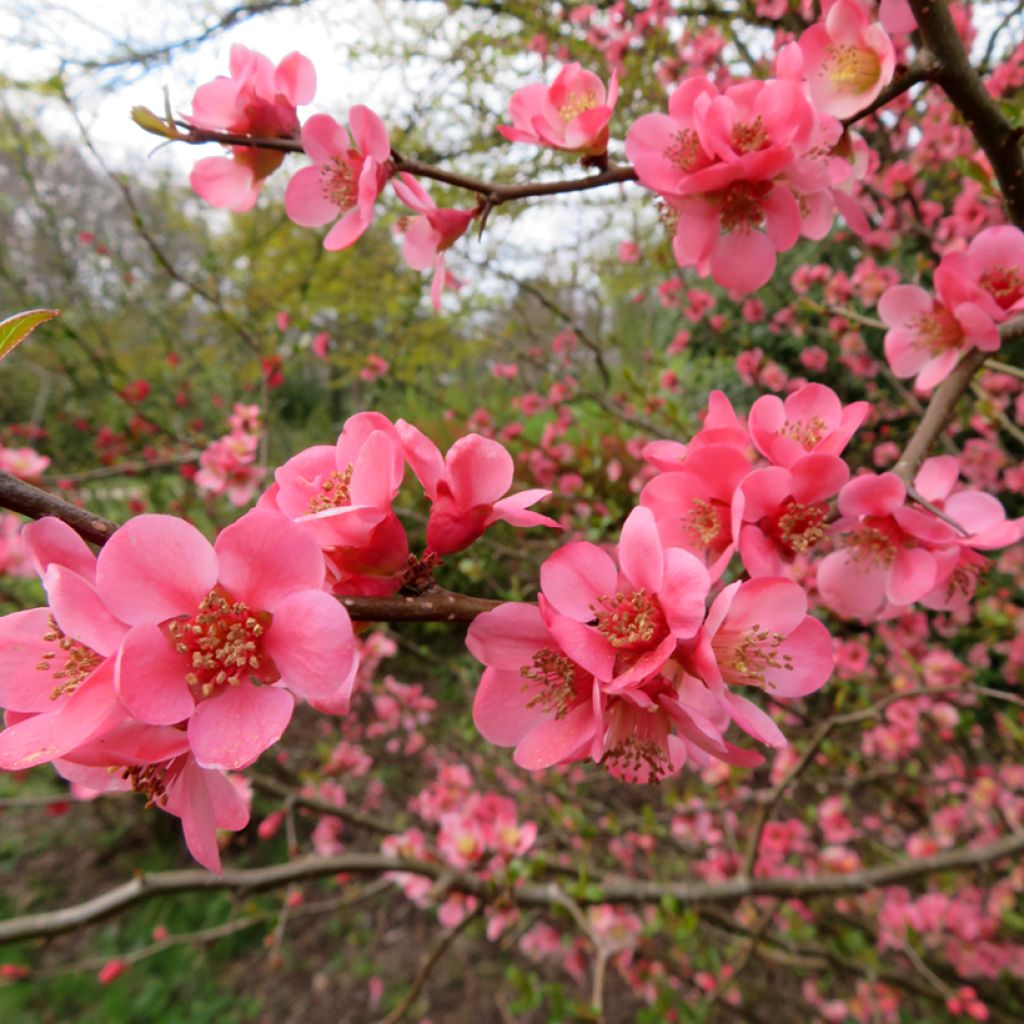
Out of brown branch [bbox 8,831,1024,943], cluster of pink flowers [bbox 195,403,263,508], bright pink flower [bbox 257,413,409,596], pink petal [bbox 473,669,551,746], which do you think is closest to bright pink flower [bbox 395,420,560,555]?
bright pink flower [bbox 257,413,409,596]

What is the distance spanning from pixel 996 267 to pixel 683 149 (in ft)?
1.45

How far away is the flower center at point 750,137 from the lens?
779 mm

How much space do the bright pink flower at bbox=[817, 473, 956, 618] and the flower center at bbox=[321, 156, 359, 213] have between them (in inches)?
31.7

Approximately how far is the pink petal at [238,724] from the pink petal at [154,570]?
7 centimetres

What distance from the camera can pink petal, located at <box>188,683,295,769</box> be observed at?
0.45 m

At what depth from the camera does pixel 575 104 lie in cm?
93

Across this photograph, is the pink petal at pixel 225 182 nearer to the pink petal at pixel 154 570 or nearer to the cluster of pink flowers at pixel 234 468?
the pink petal at pixel 154 570

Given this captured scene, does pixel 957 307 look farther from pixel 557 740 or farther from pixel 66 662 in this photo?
pixel 66 662

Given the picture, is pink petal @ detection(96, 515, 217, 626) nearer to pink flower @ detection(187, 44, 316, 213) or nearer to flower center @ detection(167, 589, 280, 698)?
flower center @ detection(167, 589, 280, 698)

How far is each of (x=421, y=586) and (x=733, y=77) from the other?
11.2ft

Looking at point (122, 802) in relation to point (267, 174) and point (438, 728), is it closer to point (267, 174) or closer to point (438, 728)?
point (438, 728)

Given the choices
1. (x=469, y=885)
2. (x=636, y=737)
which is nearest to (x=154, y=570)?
(x=636, y=737)

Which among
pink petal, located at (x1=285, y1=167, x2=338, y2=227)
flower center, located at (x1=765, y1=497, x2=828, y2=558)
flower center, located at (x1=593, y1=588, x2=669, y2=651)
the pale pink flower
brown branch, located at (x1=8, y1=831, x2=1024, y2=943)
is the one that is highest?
pink petal, located at (x1=285, y1=167, x2=338, y2=227)

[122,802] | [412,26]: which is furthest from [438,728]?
[412,26]
